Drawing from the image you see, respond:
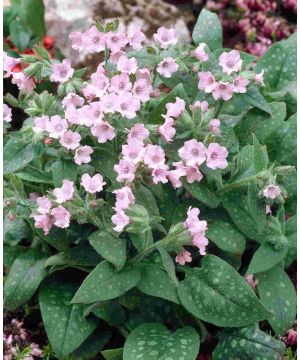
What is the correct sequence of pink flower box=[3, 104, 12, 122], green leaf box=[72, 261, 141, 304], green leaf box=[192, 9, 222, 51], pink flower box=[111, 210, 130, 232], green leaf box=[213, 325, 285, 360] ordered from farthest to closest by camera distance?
green leaf box=[192, 9, 222, 51], pink flower box=[3, 104, 12, 122], green leaf box=[213, 325, 285, 360], green leaf box=[72, 261, 141, 304], pink flower box=[111, 210, 130, 232]

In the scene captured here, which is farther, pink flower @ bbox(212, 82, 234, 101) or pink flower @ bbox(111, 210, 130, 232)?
pink flower @ bbox(212, 82, 234, 101)

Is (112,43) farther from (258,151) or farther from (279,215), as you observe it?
(279,215)

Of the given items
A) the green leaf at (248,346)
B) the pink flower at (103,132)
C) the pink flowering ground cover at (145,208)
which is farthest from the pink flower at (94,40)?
the green leaf at (248,346)

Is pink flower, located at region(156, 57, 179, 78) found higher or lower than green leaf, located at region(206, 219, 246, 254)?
higher

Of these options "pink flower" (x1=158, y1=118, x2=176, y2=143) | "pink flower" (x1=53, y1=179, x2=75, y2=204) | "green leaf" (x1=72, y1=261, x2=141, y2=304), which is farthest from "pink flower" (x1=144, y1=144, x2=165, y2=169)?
"green leaf" (x1=72, y1=261, x2=141, y2=304)

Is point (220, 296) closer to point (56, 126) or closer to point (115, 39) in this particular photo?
point (56, 126)

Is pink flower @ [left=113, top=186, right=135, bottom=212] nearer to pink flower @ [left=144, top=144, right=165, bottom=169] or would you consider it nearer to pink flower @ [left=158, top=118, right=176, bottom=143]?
pink flower @ [left=144, top=144, right=165, bottom=169]

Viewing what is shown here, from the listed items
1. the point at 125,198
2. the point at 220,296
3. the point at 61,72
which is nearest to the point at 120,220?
the point at 125,198

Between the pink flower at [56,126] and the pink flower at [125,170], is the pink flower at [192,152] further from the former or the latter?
the pink flower at [56,126]
